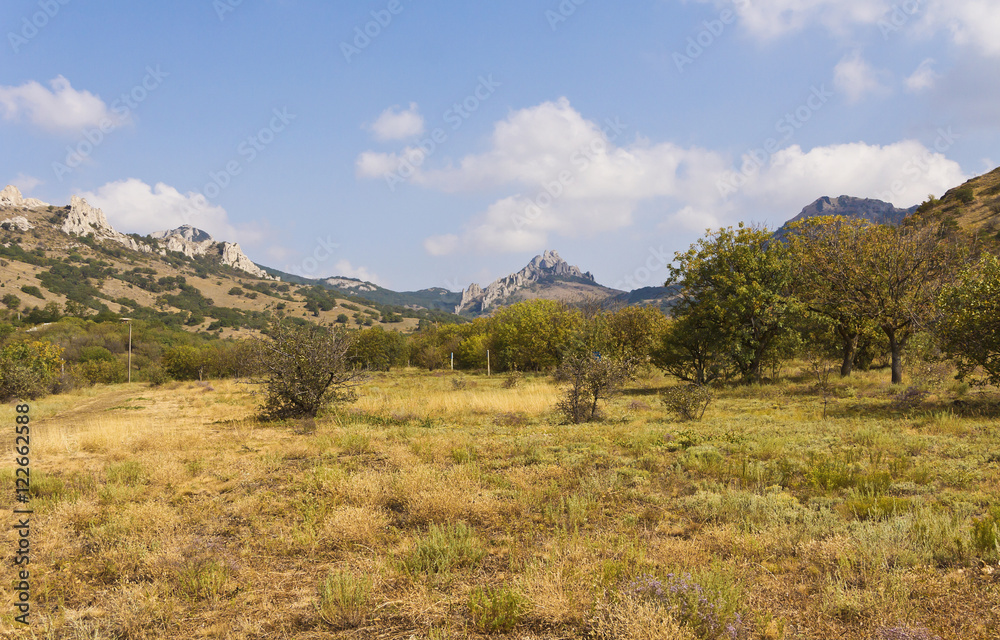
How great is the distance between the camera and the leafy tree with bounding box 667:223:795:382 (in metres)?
24.9

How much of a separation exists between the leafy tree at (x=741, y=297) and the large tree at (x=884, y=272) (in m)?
1.74

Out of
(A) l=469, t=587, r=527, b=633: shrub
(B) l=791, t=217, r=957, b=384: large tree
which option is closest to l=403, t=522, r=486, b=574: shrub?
(A) l=469, t=587, r=527, b=633: shrub

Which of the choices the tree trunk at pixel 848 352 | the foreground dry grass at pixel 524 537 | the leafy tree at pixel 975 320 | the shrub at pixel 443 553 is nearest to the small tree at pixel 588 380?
the foreground dry grass at pixel 524 537

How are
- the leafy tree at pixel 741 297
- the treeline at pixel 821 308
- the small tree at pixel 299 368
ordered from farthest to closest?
the leafy tree at pixel 741 297, the small tree at pixel 299 368, the treeline at pixel 821 308

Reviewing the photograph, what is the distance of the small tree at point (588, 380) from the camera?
1675 centimetres

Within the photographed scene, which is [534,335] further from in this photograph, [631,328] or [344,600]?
[344,600]

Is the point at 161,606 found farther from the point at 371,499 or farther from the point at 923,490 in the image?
the point at 923,490

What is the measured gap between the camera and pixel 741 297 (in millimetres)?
24875

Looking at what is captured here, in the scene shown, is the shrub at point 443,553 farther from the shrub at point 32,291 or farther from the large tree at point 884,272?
the shrub at point 32,291


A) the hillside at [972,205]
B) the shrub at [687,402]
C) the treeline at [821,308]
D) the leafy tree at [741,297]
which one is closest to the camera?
the treeline at [821,308]

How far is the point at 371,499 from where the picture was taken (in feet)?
24.3

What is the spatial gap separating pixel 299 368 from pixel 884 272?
26.1 metres

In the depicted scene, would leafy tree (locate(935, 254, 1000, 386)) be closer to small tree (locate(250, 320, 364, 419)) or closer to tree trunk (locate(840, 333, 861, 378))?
tree trunk (locate(840, 333, 861, 378))

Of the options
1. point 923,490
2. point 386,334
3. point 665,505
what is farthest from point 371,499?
point 386,334
